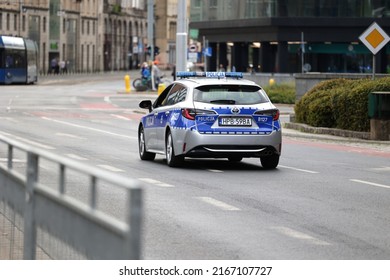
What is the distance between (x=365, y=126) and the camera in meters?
33.9

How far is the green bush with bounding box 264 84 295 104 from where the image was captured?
61.8 m

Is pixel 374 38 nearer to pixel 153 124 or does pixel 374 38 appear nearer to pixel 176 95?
pixel 153 124

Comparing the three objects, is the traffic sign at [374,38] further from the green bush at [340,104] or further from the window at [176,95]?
the window at [176,95]

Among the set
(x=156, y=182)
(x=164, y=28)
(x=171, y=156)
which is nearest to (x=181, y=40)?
(x=171, y=156)

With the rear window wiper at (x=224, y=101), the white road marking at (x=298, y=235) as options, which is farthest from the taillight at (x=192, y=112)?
the white road marking at (x=298, y=235)

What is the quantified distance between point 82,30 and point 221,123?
132m

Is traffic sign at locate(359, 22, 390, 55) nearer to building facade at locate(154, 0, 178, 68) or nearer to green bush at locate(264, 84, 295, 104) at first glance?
green bush at locate(264, 84, 295, 104)

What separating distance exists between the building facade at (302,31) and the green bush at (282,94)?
15.1 meters

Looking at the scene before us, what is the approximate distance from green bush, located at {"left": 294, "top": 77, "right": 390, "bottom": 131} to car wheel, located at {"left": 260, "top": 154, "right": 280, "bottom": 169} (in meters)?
11.5

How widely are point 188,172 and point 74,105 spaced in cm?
3832

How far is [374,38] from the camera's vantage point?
35812 millimetres

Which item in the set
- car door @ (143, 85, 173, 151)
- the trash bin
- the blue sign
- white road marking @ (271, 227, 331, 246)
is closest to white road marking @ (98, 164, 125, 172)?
car door @ (143, 85, 173, 151)
